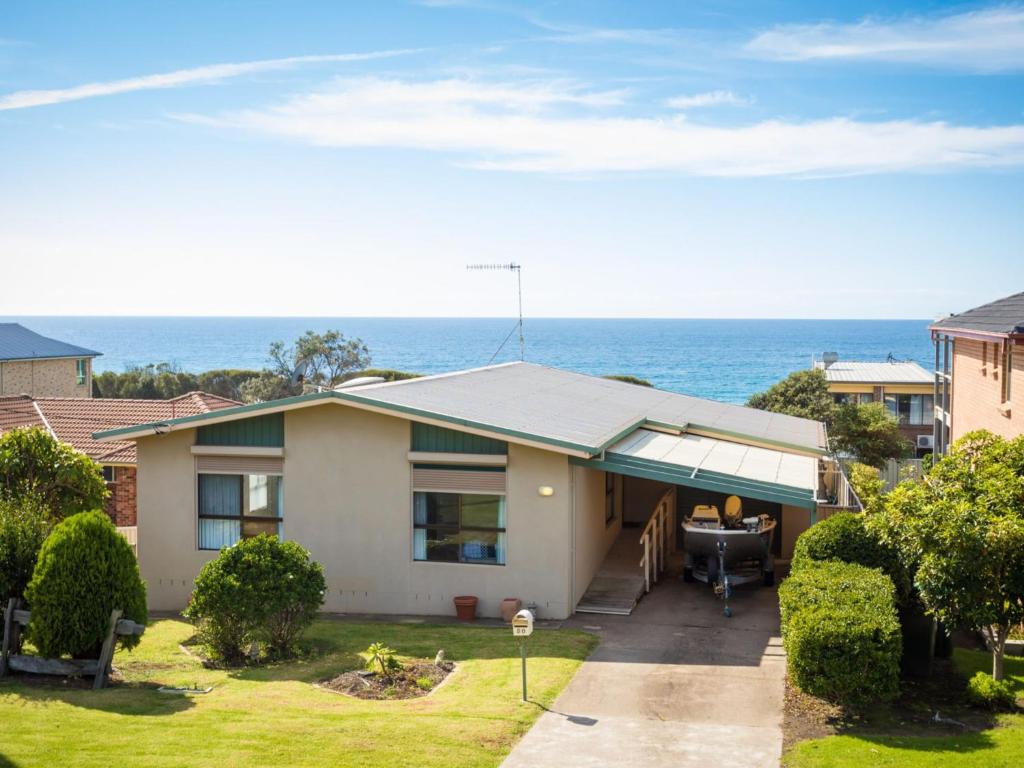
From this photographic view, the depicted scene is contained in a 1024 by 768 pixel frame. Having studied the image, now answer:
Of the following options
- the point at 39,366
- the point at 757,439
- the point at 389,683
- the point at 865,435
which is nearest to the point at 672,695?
the point at 389,683

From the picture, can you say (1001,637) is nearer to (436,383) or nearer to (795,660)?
(795,660)

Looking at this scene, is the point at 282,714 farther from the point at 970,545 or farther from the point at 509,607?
the point at 970,545

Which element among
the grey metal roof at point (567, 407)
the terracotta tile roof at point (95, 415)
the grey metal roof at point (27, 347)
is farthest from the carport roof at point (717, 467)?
the grey metal roof at point (27, 347)

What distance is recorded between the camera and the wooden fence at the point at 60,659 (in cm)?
1231

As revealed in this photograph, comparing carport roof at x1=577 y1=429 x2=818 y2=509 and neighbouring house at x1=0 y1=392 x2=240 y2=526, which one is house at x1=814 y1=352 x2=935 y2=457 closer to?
carport roof at x1=577 y1=429 x2=818 y2=509

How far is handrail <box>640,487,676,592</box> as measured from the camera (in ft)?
61.1

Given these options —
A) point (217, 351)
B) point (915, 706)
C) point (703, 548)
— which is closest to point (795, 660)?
point (915, 706)

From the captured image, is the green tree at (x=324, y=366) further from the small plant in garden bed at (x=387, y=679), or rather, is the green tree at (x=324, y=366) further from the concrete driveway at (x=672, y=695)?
the small plant in garden bed at (x=387, y=679)

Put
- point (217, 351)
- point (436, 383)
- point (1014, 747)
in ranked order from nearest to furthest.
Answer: point (1014, 747), point (436, 383), point (217, 351)

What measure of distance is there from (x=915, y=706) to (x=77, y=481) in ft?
45.3

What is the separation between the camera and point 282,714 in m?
11.0

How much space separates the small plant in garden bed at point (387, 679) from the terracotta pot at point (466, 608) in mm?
3429

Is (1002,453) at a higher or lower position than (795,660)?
higher

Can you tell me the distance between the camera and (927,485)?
12.5 metres
